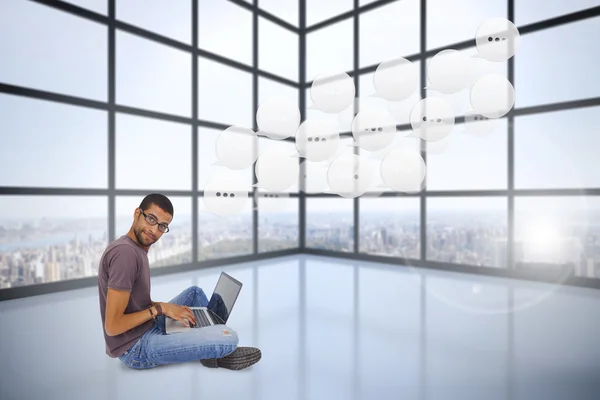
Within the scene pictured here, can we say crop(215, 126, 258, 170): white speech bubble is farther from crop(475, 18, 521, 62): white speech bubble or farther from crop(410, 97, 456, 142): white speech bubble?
crop(475, 18, 521, 62): white speech bubble

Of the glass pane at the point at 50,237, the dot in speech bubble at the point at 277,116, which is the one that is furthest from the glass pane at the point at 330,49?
the glass pane at the point at 50,237

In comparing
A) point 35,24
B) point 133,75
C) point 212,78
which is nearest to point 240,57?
point 212,78

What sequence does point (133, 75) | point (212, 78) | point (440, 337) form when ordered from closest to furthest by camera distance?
point (440, 337), point (133, 75), point (212, 78)

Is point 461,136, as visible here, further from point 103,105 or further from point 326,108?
point 103,105

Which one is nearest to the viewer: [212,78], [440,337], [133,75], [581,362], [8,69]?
[581,362]

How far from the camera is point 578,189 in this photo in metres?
4.18

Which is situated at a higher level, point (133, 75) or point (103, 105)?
point (133, 75)

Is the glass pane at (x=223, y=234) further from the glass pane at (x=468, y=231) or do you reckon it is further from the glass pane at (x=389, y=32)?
the glass pane at (x=389, y=32)

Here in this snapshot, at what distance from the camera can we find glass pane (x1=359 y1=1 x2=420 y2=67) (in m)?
5.45

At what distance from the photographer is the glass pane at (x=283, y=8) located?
6.08 metres

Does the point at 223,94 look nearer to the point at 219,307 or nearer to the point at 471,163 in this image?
the point at 471,163

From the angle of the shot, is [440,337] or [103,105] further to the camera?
[103,105]

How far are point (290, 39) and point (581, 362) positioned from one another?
6.09 meters

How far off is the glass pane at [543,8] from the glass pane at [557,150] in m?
1.19
